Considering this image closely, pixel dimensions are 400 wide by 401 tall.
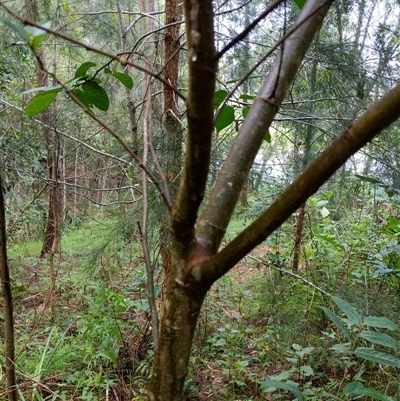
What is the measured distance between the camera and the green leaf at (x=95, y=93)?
1.92 ft

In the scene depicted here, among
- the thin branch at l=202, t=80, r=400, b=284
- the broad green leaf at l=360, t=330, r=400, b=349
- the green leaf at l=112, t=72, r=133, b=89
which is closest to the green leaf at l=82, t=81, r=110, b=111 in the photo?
the green leaf at l=112, t=72, r=133, b=89

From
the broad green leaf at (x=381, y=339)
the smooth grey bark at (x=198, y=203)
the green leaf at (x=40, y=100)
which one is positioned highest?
the green leaf at (x=40, y=100)

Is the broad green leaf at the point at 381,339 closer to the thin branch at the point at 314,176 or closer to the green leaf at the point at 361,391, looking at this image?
the green leaf at the point at 361,391

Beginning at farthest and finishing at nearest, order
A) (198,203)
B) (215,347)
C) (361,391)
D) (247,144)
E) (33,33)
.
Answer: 1. (215,347)
2. (361,391)
3. (247,144)
4. (198,203)
5. (33,33)

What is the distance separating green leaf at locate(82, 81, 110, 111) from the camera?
586 millimetres

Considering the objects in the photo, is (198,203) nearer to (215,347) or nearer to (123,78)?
(123,78)

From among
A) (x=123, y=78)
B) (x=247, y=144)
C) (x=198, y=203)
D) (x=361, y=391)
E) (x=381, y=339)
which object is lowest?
(x=361, y=391)

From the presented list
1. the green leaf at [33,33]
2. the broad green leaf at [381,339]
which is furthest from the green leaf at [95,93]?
the broad green leaf at [381,339]

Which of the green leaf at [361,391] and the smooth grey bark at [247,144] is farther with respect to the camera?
the green leaf at [361,391]

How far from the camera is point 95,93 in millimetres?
596

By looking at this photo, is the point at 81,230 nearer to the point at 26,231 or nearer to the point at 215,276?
the point at 26,231

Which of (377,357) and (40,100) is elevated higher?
(40,100)

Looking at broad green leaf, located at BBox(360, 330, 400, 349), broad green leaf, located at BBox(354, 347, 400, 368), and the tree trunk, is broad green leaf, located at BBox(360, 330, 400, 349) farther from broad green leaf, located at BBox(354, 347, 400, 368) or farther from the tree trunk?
the tree trunk

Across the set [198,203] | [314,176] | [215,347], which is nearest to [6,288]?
[198,203]
